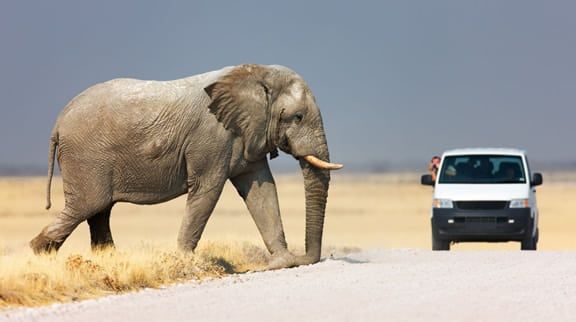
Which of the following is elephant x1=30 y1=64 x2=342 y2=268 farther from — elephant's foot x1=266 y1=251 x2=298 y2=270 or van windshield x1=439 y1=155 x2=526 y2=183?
van windshield x1=439 y1=155 x2=526 y2=183

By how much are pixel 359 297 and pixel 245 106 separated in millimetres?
4553

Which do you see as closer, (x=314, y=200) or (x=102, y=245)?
(x=314, y=200)

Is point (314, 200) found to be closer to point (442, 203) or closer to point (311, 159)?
point (311, 159)

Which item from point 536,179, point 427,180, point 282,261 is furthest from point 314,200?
point 536,179

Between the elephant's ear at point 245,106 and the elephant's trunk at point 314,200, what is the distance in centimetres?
75

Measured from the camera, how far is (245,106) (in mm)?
17250

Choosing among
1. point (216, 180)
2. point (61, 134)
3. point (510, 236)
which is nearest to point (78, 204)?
point (61, 134)

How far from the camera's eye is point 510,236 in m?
22.2

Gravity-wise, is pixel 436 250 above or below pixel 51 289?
below

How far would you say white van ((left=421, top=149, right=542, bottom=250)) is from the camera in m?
22.0

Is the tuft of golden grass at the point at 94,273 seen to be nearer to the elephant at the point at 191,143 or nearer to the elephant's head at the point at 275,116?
the elephant at the point at 191,143

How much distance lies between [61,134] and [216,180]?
2.53m

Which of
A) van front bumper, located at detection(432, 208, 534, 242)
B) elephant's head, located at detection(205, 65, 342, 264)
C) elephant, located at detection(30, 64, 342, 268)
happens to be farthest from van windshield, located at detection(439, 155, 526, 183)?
elephant's head, located at detection(205, 65, 342, 264)

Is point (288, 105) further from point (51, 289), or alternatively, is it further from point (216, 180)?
point (51, 289)
